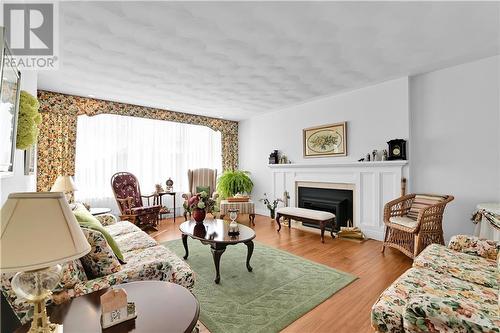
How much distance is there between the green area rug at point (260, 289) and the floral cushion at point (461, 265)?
82cm

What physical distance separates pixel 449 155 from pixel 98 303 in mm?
4293

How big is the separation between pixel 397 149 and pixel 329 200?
1518mm

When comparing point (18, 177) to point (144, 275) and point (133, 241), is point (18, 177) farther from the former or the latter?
point (144, 275)

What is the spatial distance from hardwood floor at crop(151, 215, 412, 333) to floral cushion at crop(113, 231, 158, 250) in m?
1.29

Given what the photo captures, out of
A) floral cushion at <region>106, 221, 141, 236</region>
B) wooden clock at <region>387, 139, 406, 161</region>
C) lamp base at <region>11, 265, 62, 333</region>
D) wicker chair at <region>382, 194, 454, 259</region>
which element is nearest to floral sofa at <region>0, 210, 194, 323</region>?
lamp base at <region>11, 265, 62, 333</region>

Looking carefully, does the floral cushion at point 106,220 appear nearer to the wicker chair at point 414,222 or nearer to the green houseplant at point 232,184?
the green houseplant at point 232,184

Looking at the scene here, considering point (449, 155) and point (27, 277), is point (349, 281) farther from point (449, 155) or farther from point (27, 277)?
point (27, 277)

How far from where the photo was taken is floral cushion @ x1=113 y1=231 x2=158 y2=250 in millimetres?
2453

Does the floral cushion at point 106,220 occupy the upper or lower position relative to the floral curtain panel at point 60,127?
lower

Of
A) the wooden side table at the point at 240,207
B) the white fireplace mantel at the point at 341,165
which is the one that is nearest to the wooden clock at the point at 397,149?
the white fireplace mantel at the point at 341,165

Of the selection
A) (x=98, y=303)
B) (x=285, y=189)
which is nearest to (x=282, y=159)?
(x=285, y=189)

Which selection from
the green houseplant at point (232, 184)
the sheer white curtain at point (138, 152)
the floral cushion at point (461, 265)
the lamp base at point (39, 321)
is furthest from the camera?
the green houseplant at point (232, 184)

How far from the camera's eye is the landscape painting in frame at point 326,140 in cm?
443

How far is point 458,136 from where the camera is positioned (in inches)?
130
